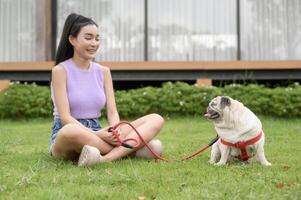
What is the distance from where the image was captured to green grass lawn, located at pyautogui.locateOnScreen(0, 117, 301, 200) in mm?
3553

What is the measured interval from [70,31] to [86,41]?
0.63ft

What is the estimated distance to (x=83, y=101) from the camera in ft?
17.2

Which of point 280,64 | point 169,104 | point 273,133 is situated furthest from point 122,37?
point 273,133

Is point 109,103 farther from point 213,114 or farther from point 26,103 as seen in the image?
point 26,103

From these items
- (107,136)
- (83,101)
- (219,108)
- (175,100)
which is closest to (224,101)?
(219,108)

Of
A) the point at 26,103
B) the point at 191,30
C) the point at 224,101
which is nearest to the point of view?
the point at 224,101

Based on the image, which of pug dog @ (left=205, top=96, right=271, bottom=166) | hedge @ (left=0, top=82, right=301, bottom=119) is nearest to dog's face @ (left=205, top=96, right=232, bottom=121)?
pug dog @ (left=205, top=96, right=271, bottom=166)

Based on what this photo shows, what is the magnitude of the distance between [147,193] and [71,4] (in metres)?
9.21

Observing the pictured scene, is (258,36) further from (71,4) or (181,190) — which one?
(181,190)

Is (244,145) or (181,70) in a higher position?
(181,70)

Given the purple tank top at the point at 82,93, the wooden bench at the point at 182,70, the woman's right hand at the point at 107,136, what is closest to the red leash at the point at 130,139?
the woman's right hand at the point at 107,136

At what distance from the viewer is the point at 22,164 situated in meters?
5.11

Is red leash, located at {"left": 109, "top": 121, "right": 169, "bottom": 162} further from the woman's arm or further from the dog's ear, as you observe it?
the dog's ear

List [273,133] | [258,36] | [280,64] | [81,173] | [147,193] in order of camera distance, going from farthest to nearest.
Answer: [258,36]
[280,64]
[273,133]
[81,173]
[147,193]
